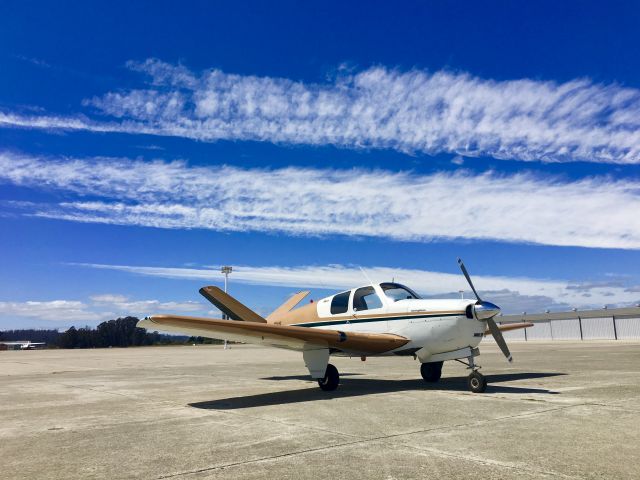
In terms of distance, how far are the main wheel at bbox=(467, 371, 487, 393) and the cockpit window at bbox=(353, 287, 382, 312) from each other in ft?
9.91

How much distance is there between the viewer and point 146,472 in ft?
16.4

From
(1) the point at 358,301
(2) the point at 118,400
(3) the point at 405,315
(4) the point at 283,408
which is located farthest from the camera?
(1) the point at 358,301

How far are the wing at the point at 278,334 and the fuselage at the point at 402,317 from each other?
1.34ft

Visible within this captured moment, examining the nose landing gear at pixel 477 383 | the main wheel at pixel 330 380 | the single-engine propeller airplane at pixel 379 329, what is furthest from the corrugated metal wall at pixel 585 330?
the main wheel at pixel 330 380

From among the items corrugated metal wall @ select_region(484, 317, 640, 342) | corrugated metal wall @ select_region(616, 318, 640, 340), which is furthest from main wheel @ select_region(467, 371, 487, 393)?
corrugated metal wall @ select_region(616, 318, 640, 340)

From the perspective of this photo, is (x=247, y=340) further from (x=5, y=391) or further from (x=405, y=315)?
(x=5, y=391)

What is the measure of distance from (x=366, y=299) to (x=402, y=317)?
54.3 inches

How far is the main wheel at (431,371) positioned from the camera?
43.4 feet

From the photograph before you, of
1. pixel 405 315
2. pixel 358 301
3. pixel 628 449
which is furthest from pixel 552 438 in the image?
pixel 358 301

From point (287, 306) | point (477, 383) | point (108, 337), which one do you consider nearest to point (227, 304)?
point (287, 306)

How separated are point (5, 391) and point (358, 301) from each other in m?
10.6

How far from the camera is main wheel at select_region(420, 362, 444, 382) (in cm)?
1324

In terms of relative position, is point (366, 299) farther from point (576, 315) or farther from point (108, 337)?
point (108, 337)

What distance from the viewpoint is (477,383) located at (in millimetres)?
10656
